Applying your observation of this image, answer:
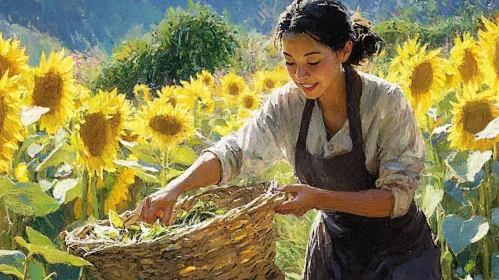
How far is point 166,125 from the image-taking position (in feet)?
9.98

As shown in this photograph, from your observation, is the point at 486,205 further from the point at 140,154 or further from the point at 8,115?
the point at 8,115

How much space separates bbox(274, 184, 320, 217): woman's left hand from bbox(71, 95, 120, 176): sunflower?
890 millimetres

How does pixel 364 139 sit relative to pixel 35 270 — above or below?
above

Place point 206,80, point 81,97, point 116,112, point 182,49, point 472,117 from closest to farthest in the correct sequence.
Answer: point 116,112 → point 472,117 → point 81,97 → point 206,80 → point 182,49

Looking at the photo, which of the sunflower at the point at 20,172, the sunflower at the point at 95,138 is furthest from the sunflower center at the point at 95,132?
the sunflower at the point at 20,172

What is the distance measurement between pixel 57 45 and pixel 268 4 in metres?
3.78

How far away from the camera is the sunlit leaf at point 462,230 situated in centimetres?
268

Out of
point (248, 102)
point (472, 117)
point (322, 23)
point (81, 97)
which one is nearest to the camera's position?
point (322, 23)

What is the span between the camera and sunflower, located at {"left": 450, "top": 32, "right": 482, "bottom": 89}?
10.5ft

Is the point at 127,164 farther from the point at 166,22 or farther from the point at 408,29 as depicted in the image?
the point at 408,29

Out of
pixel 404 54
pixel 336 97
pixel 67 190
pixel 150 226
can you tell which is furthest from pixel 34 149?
pixel 404 54

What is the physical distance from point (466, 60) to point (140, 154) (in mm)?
1464

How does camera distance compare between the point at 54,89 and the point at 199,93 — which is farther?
the point at 199,93

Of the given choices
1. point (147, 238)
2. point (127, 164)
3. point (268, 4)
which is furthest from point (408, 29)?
point (147, 238)
